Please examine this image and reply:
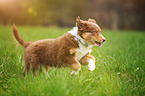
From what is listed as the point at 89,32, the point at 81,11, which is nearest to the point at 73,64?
the point at 89,32

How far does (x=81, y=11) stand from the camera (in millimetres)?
26766

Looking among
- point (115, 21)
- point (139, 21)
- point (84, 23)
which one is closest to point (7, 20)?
point (115, 21)

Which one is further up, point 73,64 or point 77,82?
point 73,64

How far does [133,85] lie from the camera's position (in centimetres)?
274

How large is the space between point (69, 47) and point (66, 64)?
33 cm

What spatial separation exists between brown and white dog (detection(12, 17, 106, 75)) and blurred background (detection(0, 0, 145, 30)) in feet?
64.1

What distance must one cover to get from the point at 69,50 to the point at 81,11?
24812 millimetres

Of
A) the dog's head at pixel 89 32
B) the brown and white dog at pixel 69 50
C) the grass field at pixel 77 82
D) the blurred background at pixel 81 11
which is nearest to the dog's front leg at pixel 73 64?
the brown and white dog at pixel 69 50

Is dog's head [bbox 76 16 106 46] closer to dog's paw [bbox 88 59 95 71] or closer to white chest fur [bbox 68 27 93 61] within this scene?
white chest fur [bbox 68 27 93 61]

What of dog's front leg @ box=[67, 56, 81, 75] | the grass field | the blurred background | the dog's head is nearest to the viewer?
the grass field

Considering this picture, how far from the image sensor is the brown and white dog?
9.39ft

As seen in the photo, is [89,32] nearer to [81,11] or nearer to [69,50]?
[69,50]

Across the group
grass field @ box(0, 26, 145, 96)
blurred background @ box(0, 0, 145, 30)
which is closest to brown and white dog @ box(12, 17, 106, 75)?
grass field @ box(0, 26, 145, 96)

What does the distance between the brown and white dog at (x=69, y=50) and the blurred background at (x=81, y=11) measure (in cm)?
1953
